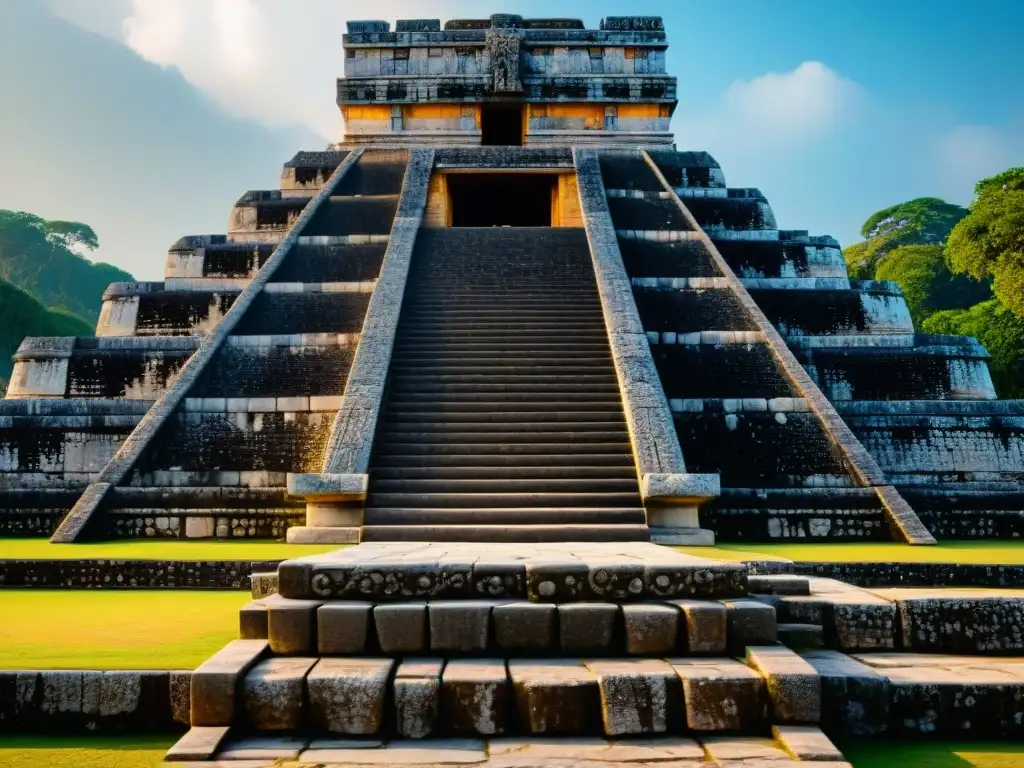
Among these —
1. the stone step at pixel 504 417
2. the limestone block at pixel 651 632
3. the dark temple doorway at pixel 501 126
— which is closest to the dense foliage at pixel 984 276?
the dark temple doorway at pixel 501 126

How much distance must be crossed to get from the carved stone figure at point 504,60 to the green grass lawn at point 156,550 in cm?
1269

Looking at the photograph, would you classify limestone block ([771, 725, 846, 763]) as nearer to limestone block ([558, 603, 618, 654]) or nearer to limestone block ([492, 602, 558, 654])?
limestone block ([558, 603, 618, 654])

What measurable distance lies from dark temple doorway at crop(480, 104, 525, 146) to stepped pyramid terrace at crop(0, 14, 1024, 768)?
71 mm

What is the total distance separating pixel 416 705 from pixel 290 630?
0.70 meters

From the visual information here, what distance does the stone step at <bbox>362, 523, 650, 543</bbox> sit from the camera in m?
6.78

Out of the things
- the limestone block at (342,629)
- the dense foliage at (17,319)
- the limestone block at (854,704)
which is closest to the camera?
the limestone block at (854,704)

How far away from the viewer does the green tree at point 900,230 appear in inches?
1740

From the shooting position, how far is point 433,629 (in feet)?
11.8

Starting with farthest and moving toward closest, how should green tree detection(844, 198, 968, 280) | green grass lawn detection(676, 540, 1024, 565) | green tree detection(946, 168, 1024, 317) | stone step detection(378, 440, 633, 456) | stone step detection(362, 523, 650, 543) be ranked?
green tree detection(844, 198, 968, 280), green tree detection(946, 168, 1024, 317), stone step detection(378, 440, 633, 456), stone step detection(362, 523, 650, 543), green grass lawn detection(676, 540, 1024, 565)

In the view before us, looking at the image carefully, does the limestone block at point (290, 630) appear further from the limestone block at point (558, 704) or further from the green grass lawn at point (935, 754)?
the green grass lawn at point (935, 754)

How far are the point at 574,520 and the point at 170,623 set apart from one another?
11.6 ft

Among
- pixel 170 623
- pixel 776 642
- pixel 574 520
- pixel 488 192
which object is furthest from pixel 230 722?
pixel 488 192

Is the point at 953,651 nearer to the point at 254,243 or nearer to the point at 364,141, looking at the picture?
the point at 254,243

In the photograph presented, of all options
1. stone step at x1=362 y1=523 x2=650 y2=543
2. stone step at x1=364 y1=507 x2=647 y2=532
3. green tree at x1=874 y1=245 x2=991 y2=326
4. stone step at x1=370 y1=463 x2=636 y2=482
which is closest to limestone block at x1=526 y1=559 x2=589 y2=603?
stone step at x1=362 y1=523 x2=650 y2=543
